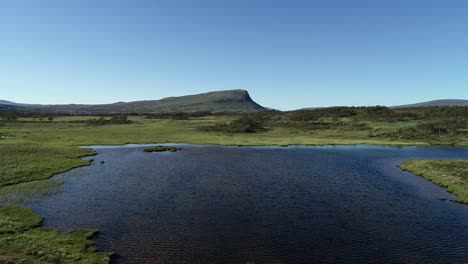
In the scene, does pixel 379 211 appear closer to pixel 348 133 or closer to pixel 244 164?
pixel 244 164

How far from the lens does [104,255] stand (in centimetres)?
2594

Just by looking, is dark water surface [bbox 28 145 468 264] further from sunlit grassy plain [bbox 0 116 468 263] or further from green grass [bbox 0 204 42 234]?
sunlit grassy plain [bbox 0 116 468 263]

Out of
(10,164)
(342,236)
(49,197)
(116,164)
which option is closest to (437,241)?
(342,236)

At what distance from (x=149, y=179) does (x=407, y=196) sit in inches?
1390

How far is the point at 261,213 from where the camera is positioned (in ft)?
120

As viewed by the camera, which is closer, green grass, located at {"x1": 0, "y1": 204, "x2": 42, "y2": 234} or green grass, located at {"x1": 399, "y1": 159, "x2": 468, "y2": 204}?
green grass, located at {"x1": 0, "y1": 204, "x2": 42, "y2": 234}

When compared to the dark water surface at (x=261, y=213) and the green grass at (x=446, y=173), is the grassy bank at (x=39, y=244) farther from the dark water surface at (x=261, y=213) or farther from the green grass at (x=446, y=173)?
the green grass at (x=446, y=173)

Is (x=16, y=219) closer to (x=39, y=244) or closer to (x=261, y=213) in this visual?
(x=39, y=244)

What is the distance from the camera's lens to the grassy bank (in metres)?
24.6

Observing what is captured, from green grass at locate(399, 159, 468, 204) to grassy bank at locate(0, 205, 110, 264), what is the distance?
4049cm

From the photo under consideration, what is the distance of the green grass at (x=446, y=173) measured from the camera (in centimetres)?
4517

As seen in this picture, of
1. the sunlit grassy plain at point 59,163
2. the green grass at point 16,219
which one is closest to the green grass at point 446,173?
the sunlit grassy plain at point 59,163

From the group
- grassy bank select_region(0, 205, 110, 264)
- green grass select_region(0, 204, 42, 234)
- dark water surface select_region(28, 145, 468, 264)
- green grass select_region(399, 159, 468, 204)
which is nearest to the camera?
grassy bank select_region(0, 205, 110, 264)

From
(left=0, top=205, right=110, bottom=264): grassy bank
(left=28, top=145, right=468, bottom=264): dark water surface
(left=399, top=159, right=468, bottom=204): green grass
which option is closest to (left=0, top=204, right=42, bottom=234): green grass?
(left=0, top=205, right=110, bottom=264): grassy bank
